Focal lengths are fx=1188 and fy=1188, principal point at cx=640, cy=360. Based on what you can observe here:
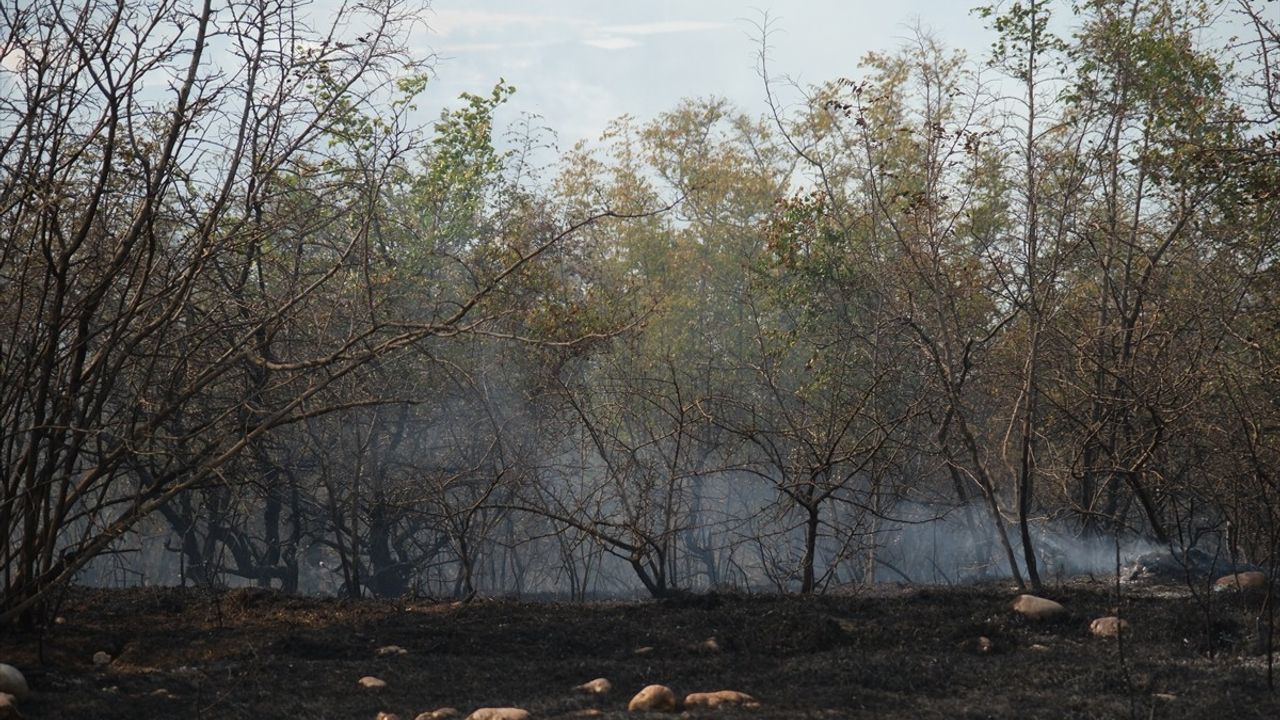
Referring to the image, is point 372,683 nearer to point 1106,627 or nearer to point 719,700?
point 719,700

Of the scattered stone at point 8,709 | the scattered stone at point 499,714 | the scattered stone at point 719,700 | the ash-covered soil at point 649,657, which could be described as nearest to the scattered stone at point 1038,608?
the ash-covered soil at point 649,657

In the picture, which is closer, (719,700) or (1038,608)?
(719,700)

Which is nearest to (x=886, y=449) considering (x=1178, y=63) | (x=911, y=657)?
(x=1178, y=63)

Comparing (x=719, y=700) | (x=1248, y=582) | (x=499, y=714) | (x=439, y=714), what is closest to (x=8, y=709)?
(x=439, y=714)

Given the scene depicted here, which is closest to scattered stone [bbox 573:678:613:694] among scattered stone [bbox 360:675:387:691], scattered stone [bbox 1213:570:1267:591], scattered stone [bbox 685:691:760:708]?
scattered stone [bbox 685:691:760:708]

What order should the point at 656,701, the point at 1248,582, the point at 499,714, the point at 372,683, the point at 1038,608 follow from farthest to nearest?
the point at 1248,582 < the point at 1038,608 < the point at 372,683 < the point at 656,701 < the point at 499,714

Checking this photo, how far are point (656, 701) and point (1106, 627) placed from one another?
281 centimetres

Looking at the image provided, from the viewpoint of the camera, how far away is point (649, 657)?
19.1ft

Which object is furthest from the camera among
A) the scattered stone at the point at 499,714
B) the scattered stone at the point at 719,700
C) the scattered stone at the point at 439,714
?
the scattered stone at the point at 719,700

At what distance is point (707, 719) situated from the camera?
4344 mm

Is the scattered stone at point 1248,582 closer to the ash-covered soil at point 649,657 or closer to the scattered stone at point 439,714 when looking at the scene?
the ash-covered soil at point 649,657

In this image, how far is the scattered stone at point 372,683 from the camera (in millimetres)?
5074

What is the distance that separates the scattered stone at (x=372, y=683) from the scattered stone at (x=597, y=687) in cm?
84

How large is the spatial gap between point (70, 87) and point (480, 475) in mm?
9638
